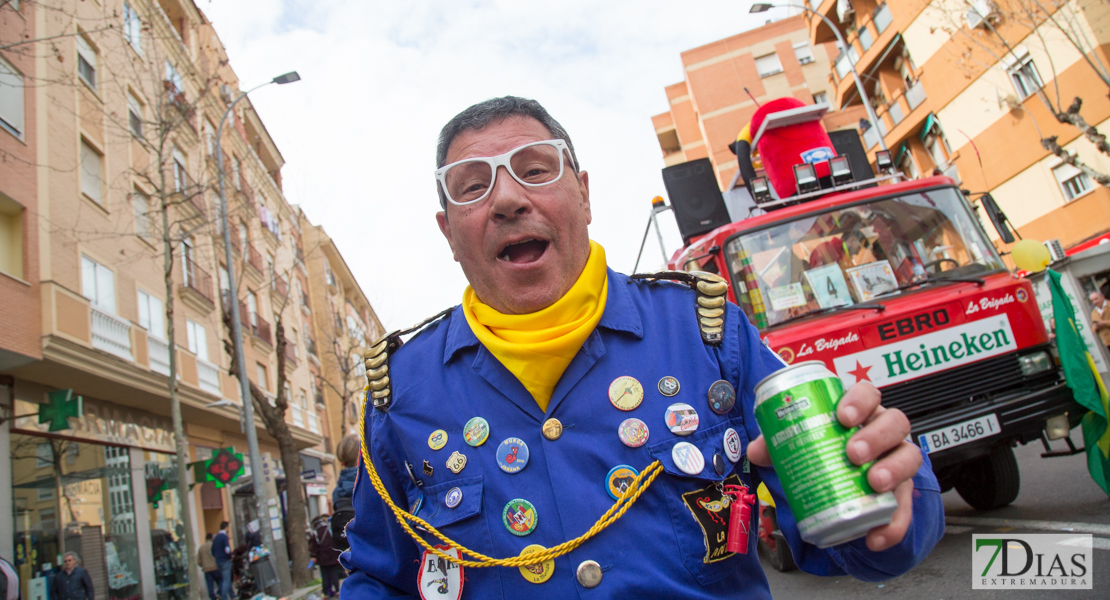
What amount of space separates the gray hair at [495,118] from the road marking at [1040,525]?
4.56 metres

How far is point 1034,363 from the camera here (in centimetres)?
487

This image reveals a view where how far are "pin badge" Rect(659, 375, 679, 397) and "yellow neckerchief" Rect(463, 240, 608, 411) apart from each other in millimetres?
218

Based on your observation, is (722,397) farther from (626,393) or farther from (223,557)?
(223,557)

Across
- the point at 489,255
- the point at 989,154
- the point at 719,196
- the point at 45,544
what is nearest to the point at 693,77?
the point at 989,154

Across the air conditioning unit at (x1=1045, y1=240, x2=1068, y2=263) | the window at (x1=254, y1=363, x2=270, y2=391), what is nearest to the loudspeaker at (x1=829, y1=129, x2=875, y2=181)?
the air conditioning unit at (x1=1045, y1=240, x2=1068, y2=263)

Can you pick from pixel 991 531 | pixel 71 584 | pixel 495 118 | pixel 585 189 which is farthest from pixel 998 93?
pixel 71 584

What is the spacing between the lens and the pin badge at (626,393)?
161 centimetres

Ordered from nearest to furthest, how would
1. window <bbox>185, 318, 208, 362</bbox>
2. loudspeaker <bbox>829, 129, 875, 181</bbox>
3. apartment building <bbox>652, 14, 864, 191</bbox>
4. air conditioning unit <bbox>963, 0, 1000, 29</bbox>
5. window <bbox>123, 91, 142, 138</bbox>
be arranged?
loudspeaker <bbox>829, 129, 875, 181</bbox>
window <bbox>123, 91, 142, 138</bbox>
window <bbox>185, 318, 208, 362</bbox>
air conditioning unit <bbox>963, 0, 1000, 29</bbox>
apartment building <bbox>652, 14, 864, 191</bbox>

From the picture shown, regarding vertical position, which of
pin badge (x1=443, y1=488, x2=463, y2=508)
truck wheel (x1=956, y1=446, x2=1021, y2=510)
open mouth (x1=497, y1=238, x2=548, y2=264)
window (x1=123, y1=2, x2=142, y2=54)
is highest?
window (x1=123, y1=2, x2=142, y2=54)

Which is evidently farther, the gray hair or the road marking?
the road marking

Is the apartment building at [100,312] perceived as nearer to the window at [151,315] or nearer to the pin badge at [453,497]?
the window at [151,315]

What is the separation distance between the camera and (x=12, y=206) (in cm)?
1072

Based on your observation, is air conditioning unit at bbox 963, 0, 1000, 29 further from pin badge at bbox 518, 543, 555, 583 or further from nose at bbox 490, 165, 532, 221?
pin badge at bbox 518, 543, 555, 583

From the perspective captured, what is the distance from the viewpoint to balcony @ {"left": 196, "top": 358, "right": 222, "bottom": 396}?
1666 centimetres
